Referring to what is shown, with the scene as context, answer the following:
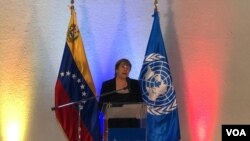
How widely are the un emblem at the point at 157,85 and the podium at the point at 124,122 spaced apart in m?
0.50

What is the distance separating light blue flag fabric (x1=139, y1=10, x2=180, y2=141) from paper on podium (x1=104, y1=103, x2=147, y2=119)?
1.78 ft

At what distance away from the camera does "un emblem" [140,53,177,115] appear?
4715 mm

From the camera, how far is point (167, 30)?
5258mm

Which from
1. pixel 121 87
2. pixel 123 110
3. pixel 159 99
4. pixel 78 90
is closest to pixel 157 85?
pixel 159 99

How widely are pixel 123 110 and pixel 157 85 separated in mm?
730

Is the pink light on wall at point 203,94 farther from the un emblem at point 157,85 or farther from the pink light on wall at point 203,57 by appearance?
the un emblem at point 157,85

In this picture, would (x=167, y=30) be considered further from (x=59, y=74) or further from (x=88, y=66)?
(x=59, y=74)

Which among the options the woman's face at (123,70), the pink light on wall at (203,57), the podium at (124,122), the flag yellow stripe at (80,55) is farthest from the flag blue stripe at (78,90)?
the pink light on wall at (203,57)

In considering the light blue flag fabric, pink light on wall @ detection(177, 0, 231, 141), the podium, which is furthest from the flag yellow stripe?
pink light on wall @ detection(177, 0, 231, 141)

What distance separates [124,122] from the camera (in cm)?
415

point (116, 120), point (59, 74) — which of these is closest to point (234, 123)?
point (116, 120)

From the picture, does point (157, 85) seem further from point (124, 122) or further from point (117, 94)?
point (124, 122)

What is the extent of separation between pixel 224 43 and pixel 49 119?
87.0 inches

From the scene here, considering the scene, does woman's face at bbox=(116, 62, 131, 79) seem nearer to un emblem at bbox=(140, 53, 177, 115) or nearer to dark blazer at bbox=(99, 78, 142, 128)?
dark blazer at bbox=(99, 78, 142, 128)
